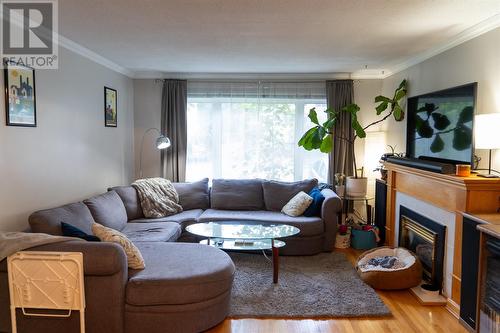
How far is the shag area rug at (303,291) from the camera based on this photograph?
295 centimetres

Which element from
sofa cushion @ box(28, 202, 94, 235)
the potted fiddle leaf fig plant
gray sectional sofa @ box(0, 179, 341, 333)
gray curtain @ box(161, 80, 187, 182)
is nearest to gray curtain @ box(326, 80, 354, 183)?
the potted fiddle leaf fig plant

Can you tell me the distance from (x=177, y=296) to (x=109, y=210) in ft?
5.55

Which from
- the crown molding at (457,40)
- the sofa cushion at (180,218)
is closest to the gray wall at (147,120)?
the sofa cushion at (180,218)

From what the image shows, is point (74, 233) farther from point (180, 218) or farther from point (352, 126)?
point (352, 126)

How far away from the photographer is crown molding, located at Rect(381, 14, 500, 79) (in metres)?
2.91

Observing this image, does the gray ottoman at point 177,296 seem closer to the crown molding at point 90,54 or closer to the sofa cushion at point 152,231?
the sofa cushion at point 152,231

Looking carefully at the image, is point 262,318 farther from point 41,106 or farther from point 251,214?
point 41,106

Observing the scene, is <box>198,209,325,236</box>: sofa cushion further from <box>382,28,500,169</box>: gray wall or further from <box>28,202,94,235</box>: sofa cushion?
<box>382,28,500,169</box>: gray wall

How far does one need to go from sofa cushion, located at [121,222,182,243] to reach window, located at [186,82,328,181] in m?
1.60

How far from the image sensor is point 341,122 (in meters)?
5.34

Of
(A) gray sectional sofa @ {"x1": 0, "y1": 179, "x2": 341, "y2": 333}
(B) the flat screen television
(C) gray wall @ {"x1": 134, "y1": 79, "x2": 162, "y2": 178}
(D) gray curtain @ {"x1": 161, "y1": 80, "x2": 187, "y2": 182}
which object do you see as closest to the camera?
(A) gray sectional sofa @ {"x1": 0, "y1": 179, "x2": 341, "y2": 333}

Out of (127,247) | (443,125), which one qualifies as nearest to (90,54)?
(127,247)

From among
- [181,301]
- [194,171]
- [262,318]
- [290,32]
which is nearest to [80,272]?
[181,301]

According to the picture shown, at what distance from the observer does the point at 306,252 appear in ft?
14.3
